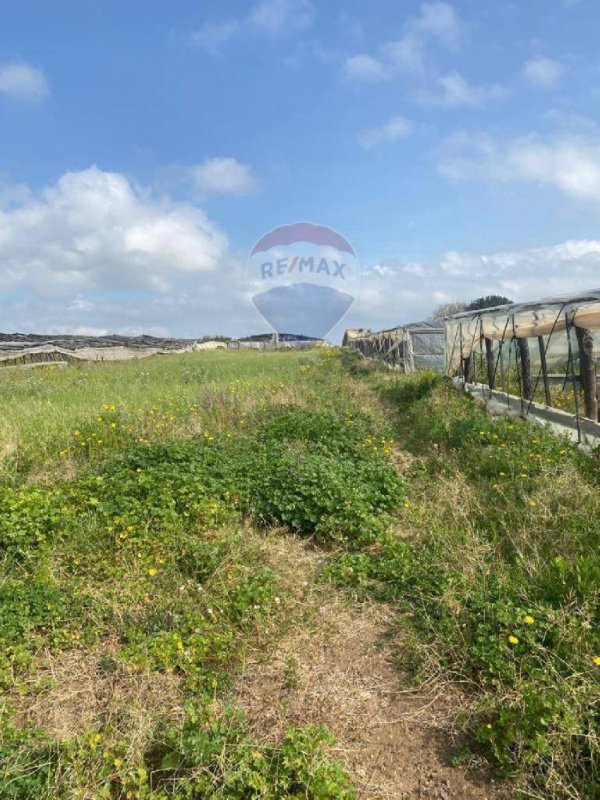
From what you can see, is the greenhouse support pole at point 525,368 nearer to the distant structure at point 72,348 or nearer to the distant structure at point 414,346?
the distant structure at point 414,346

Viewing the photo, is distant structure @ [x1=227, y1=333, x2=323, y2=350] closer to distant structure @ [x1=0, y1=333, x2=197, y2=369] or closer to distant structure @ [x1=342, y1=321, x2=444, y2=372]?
distant structure @ [x1=0, y1=333, x2=197, y2=369]

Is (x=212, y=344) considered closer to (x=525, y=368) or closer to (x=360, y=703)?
(x=525, y=368)

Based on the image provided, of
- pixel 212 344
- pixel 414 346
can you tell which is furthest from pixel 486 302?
pixel 212 344

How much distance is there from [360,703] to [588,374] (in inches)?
246

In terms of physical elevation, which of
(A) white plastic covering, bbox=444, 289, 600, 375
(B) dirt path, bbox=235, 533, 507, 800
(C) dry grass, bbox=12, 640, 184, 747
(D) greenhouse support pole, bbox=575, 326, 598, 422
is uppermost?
(A) white plastic covering, bbox=444, 289, 600, 375

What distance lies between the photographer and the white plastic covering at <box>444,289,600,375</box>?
22.1 ft

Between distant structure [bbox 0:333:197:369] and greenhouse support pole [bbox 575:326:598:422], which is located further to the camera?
distant structure [bbox 0:333:197:369]

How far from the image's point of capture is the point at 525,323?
351 inches

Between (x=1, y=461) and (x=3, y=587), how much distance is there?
2.39 meters

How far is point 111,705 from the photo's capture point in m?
2.32

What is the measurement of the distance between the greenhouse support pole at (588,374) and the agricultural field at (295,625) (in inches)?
81.5

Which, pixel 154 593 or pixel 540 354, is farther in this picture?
pixel 540 354

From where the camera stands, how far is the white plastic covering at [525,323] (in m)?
6.74

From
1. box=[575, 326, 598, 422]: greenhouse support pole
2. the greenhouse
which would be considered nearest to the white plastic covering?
the greenhouse
